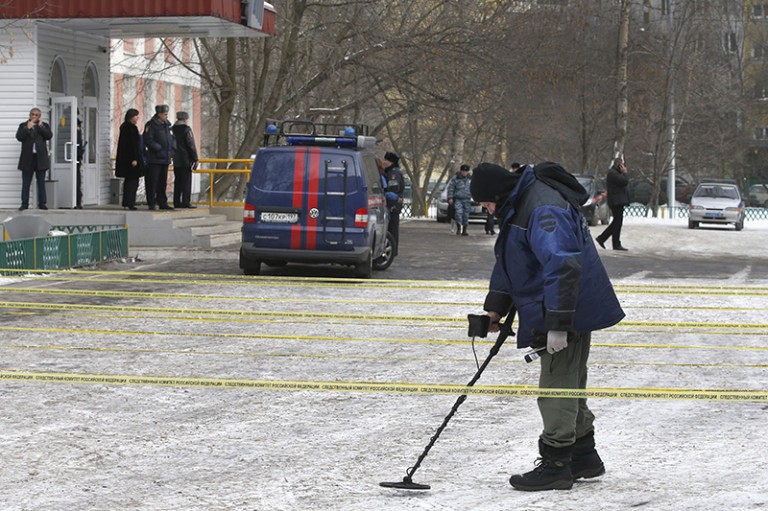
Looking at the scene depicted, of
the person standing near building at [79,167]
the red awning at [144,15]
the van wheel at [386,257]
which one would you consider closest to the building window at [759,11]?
the red awning at [144,15]

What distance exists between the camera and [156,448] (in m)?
7.51

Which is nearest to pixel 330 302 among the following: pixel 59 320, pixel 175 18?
pixel 59 320

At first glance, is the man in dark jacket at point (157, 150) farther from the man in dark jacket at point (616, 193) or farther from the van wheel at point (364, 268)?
the man in dark jacket at point (616, 193)

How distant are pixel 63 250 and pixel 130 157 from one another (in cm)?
557

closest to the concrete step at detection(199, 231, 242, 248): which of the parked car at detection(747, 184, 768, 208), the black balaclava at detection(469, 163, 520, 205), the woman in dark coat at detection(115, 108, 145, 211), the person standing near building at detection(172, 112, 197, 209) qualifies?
the person standing near building at detection(172, 112, 197, 209)

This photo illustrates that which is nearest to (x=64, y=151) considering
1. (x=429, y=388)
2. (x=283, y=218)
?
(x=283, y=218)

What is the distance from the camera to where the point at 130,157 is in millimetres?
24109

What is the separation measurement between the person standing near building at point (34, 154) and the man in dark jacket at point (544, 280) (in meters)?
17.4

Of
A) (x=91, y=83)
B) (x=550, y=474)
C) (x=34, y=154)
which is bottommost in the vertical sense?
(x=550, y=474)

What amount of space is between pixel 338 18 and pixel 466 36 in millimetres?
3235

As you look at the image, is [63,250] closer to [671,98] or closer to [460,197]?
[460,197]

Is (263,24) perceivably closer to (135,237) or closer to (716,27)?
(135,237)

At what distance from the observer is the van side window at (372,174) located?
731 inches

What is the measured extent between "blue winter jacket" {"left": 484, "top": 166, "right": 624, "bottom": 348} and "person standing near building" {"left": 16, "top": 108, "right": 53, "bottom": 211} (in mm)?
17429
